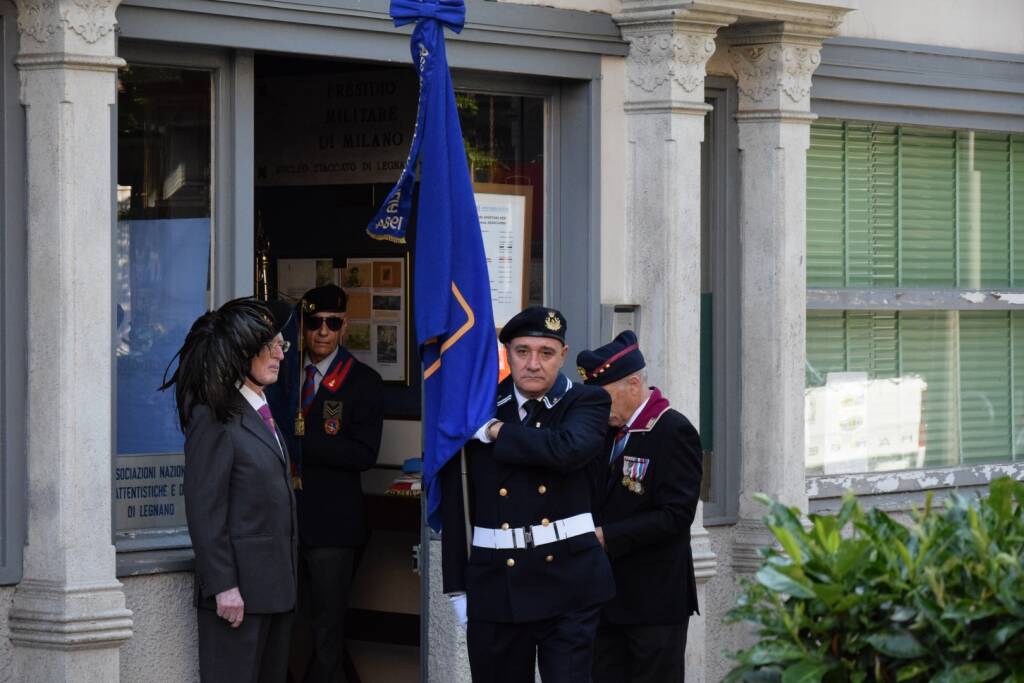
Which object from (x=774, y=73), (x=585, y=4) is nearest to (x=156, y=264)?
(x=585, y=4)

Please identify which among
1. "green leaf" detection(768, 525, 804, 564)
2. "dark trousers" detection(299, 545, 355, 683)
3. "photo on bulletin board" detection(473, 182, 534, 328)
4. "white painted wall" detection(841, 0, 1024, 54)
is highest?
"white painted wall" detection(841, 0, 1024, 54)

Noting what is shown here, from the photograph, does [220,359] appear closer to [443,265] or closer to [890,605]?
[443,265]

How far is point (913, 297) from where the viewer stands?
10812 millimetres

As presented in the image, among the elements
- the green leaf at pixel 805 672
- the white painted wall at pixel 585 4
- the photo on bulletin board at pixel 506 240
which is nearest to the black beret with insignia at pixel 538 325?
the photo on bulletin board at pixel 506 240

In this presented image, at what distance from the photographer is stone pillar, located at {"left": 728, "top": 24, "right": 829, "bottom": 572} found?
31.6 ft

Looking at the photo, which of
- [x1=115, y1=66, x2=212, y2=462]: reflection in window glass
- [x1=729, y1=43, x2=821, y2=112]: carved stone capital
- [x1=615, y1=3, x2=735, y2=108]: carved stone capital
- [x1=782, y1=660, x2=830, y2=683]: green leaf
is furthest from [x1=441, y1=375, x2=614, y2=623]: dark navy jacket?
[x1=729, y1=43, x2=821, y2=112]: carved stone capital

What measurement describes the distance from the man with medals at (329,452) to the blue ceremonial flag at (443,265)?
1.95m

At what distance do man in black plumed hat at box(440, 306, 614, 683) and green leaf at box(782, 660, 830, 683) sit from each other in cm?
242

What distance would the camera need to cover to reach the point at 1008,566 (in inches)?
170

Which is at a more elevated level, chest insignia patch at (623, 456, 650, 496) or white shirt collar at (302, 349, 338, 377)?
white shirt collar at (302, 349, 338, 377)

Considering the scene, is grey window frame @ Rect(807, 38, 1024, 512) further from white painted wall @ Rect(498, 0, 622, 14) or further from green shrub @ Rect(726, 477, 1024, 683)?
green shrub @ Rect(726, 477, 1024, 683)

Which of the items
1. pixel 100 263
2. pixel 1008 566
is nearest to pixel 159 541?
pixel 100 263

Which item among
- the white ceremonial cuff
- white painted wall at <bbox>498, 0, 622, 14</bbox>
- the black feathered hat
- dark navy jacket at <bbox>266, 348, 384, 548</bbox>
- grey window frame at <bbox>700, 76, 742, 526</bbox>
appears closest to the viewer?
the white ceremonial cuff

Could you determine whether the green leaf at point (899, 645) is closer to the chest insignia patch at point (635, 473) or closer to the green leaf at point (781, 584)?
the green leaf at point (781, 584)
